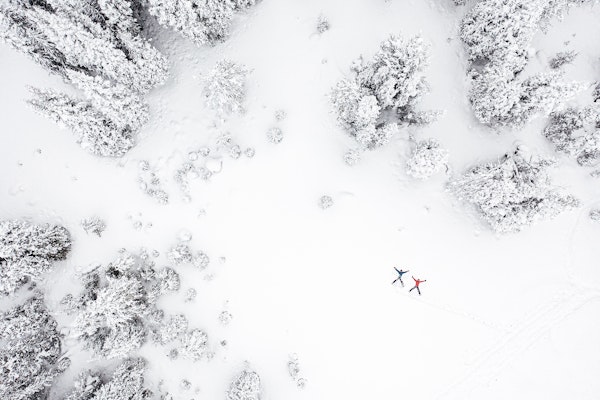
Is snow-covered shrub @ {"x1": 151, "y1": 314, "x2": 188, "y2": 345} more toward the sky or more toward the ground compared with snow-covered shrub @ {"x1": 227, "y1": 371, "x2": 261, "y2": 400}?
more toward the sky

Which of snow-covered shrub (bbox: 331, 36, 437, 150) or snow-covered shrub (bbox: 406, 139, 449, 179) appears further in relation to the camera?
snow-covered shrub (bbox: 406, 139, 449, 179)

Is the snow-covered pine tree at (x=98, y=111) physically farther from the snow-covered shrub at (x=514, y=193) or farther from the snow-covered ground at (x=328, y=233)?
the snow-covered shrub at (x=514, y=193)

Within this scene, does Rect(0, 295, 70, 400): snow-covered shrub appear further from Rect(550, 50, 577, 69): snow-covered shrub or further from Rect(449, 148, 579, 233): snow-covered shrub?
Rect(550, 50, 577, 69): snow-covered shrub

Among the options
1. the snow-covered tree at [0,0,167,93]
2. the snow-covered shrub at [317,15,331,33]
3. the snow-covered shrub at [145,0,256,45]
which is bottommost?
the snow-covered tree at [0,0,167,93]

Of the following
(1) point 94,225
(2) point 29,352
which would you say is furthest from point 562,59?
(2) point 29,352

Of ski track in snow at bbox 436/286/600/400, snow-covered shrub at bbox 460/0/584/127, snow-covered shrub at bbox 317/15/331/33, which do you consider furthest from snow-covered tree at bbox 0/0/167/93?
ski track in snow at bbox 436/286/600/400

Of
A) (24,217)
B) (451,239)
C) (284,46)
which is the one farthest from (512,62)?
(24,217)

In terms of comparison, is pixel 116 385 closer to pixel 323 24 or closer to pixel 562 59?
pixel 323 24
